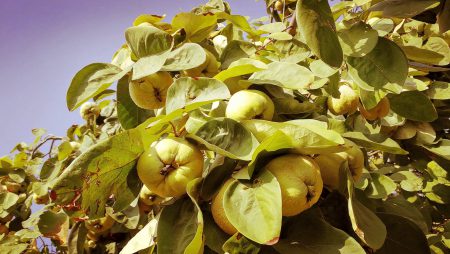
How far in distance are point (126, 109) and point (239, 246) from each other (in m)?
0.59

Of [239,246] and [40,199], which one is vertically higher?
[239,246]

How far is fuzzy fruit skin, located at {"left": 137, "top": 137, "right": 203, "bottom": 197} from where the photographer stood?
2.56ft

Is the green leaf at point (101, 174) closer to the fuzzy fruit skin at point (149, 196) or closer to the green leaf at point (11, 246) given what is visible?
the fuzzy fruit skin at point (149, 196)

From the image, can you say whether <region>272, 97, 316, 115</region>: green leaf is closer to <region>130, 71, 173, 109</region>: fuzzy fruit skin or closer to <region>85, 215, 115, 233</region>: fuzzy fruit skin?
<region>130, 71, 173, 109</region>: fuzzy fruit skin

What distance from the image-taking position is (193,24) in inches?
42.6

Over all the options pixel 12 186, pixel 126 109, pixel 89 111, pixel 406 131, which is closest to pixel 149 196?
pixel 126 109

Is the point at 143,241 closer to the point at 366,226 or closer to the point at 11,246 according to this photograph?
the point at 366,226

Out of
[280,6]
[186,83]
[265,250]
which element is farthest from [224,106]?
[280,6]

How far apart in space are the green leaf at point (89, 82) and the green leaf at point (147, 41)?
0.07 m

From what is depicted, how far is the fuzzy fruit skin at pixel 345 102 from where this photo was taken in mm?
1380

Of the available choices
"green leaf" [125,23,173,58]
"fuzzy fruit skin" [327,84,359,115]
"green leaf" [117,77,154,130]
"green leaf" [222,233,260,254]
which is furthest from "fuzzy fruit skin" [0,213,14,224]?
"green leaf" [222,233,260,254]

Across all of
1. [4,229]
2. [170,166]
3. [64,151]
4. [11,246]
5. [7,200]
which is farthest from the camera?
[4,229]

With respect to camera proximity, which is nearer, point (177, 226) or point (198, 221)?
→ point (198, 221)

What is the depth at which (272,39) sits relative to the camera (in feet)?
4.08
